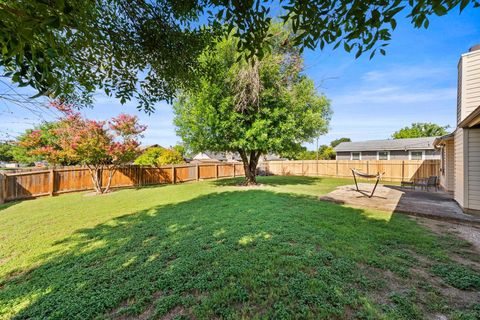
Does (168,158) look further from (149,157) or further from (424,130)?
(424,130)

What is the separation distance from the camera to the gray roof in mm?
23969

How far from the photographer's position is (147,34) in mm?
2805

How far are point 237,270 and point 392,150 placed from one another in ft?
101

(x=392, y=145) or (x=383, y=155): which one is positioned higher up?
(x=392, y=145)

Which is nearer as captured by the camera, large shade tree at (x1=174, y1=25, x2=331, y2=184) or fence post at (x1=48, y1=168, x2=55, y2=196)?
large shade tree at (x1=174, y1=25, x2=331, y2=184)

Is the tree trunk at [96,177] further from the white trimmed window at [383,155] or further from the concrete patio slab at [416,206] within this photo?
the white trimmed window at [383,155]

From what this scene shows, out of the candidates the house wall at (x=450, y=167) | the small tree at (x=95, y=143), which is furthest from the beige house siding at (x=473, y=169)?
the small tree at (x=95, y=143)

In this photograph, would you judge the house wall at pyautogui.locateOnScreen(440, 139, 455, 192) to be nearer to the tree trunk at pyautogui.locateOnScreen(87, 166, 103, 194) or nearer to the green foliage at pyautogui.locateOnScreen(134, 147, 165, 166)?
the tree trunk at pyautogui.locateOnScreen(87, 166, 103, 194)

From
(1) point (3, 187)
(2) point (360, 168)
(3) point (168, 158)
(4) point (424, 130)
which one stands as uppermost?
(4) point (424, 130)

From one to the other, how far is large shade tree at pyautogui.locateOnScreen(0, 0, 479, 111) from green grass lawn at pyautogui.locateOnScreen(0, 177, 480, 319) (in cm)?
222

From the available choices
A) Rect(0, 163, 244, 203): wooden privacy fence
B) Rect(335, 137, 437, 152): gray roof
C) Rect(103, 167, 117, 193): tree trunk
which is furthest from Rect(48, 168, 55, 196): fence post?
Rect(335, 137, 437, 152): gray roof

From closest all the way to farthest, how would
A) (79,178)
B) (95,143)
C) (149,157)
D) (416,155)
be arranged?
(95,143)
(79,178)
(149,157)
(416,155)

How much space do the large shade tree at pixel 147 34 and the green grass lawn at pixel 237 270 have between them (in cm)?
222

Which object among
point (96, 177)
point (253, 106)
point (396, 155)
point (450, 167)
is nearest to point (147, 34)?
point (253, 106)
